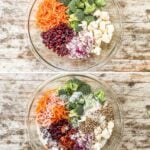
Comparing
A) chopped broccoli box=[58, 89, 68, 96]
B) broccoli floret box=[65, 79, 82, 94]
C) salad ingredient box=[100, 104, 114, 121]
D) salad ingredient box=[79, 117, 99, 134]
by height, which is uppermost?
broccoli floret box=[65, 79, 82, 94]

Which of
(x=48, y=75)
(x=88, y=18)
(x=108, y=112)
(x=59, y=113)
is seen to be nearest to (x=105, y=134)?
(x=108, y=112)

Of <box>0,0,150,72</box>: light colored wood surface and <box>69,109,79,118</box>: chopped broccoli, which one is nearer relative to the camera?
<box>69,109,79,118</box>: chopped broccoli

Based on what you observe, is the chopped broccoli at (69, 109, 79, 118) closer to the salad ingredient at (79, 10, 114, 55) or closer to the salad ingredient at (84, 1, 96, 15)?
the salad ingredient at (79, 10, 114, 55)

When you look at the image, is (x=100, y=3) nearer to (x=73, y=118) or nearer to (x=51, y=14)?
(x=51, y=14)

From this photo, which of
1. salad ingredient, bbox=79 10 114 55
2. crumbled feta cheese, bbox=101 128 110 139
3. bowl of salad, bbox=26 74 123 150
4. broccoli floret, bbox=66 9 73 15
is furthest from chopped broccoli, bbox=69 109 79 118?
broccoli floret, bbox=66 9 73 15

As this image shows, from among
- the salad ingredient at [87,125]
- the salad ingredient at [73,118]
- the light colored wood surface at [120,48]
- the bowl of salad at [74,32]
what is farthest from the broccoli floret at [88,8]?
the salad ingredient at [87,125]

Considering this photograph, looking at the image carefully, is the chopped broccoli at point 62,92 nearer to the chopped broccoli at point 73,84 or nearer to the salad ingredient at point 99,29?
the chopped broccoli at point 73,84

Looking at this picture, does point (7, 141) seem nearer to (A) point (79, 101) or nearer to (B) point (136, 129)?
(A) point (79, 101)
